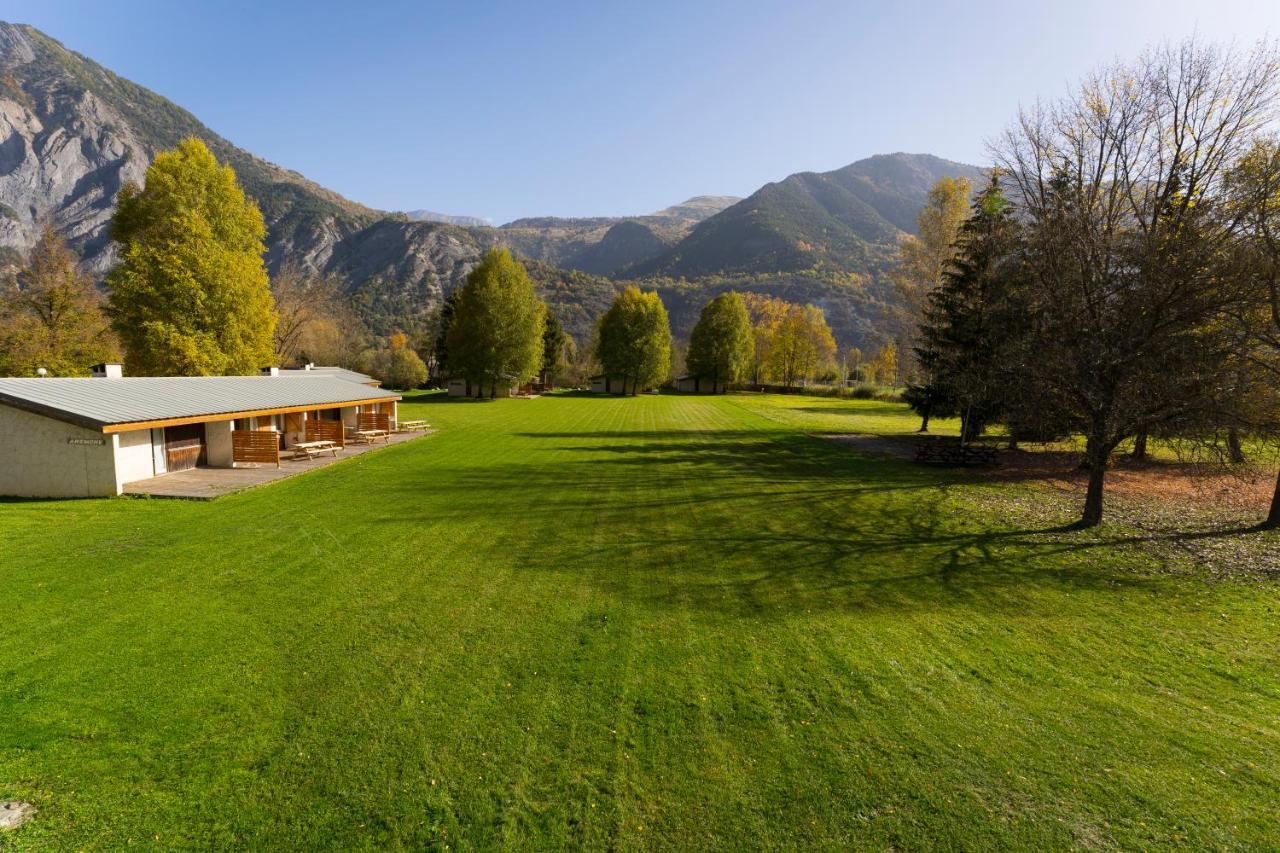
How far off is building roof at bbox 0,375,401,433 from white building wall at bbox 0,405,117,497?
621 millimetres

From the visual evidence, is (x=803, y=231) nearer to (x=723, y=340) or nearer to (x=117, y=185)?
(x=723, y=340)

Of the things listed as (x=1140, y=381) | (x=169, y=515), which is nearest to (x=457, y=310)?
(x=169, y=515)

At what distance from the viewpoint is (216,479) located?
15.6 meters

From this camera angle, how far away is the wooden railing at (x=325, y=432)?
22.3 meters

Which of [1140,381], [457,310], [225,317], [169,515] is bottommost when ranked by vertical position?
[169,515]

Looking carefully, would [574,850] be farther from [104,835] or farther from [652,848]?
[104,835]

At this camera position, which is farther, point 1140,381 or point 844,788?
point 1140,381

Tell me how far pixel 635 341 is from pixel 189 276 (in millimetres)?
42082

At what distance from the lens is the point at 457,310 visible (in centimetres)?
4953

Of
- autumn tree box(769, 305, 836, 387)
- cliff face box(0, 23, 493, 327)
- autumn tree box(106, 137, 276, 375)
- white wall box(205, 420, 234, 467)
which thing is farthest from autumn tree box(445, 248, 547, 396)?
cliff face box(0, 23, 493, 327)

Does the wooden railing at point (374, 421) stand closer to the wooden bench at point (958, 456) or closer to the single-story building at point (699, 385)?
the wooden bench at point (958, 456)

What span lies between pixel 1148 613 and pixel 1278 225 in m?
9.59

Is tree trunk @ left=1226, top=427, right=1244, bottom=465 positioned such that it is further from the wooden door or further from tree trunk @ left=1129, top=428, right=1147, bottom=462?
the wooden door

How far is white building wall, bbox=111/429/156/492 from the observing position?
13609 millimetres
